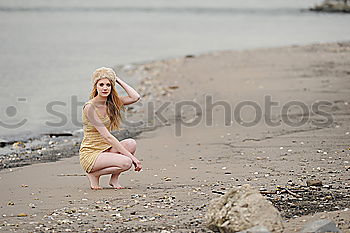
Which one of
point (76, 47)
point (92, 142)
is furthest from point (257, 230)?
point (76, 47)

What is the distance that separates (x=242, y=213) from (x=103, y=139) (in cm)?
241

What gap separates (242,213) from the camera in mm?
5090

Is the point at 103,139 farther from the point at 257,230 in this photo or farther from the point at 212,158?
the point at 257,230

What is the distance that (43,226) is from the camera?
563cm

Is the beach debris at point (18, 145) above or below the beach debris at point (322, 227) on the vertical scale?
below

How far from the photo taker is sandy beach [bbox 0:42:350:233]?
586cm

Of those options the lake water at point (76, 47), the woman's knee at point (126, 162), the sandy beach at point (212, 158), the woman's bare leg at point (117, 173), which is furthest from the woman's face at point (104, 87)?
the lake water at point (76, 47)

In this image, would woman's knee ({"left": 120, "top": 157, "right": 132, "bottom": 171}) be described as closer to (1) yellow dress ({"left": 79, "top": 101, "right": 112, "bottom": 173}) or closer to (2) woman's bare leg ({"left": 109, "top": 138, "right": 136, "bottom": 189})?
(2) woman's bare leg ({"left": 109, "top": 138, "right": 136, "bottom": 189})

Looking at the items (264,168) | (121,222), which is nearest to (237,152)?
(264,168)

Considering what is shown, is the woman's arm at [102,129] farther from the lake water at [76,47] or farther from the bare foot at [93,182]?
the lake water at [76,47]

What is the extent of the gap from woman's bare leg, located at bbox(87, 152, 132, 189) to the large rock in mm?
1737

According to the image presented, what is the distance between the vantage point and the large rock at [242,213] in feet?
16.4

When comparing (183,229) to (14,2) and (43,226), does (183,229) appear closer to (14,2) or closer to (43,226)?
(43,226)

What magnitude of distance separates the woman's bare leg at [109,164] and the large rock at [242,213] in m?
1.74
